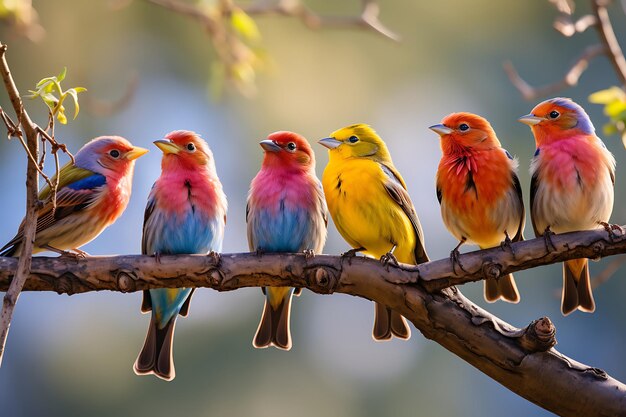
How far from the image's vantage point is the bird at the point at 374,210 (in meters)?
6.86

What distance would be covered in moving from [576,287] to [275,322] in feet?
6.79

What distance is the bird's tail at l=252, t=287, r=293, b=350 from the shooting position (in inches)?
274

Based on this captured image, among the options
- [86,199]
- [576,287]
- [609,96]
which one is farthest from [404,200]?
[86,199]

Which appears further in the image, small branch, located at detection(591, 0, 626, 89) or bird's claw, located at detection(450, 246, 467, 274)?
small branch, located at detection(591, 0, 626, 89)

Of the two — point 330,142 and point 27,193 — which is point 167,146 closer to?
point 330,142

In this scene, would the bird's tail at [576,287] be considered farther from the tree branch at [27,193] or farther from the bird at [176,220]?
the tree branch at [27,193]

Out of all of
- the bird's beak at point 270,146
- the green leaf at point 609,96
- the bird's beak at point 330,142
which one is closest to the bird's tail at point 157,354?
the bird's beak at point 270,146

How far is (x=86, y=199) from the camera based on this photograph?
7012 millimetres

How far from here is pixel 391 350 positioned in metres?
21.8

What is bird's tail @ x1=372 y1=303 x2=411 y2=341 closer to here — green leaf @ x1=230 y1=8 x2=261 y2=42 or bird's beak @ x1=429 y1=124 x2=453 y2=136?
bird's beak @ x1=429 y1=124 x2=453 y2=136

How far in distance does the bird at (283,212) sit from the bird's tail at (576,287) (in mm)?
1681

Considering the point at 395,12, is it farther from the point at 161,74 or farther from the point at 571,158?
the point at 571,158

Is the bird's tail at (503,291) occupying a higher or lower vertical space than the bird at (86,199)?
lower

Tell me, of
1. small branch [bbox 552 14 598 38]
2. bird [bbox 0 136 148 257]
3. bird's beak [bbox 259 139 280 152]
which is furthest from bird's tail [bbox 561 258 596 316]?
bird [bbox 0 136 148 257]
